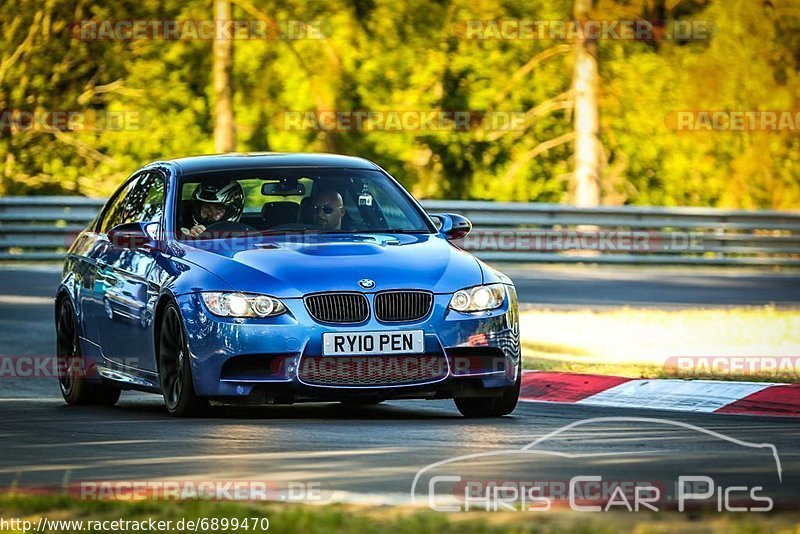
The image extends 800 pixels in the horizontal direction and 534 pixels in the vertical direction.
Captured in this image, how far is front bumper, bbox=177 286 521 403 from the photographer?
33.7 feet

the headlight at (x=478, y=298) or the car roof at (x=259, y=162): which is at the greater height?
the car roof at (x=259, y=162)

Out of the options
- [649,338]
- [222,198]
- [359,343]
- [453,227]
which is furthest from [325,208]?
[649,338]

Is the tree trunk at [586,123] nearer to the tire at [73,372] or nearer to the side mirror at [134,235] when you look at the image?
the tire at [73,372]

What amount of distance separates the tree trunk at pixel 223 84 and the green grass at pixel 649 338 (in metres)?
15.1

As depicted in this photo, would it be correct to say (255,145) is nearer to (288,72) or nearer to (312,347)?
(288,72)

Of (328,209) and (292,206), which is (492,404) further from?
(292,206)

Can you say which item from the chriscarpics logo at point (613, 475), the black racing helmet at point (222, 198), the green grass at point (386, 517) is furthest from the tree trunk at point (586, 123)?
the green grass at point (386, 517)

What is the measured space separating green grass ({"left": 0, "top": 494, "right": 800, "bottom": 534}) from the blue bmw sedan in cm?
330

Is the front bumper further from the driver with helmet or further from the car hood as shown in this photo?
the driver with helmet

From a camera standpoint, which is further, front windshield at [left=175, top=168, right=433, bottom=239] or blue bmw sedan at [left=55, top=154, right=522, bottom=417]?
front windshield at [left=175, top=168, right=433, bottom=239]

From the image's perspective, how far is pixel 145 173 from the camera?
41.2 ft

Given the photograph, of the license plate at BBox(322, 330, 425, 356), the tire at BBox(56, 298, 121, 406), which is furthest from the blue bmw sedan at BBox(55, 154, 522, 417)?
the tire at BBox(56, 298, 121, 406)

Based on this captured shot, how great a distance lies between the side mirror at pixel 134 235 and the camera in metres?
11.4

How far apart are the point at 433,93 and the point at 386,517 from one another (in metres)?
32.9
